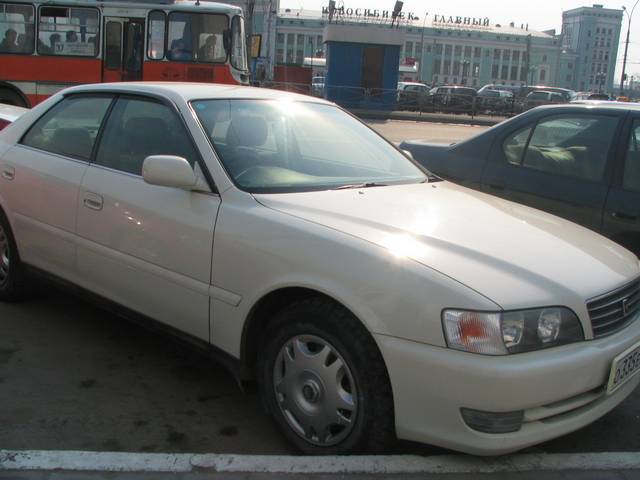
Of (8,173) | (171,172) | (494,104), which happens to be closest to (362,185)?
(171,172)

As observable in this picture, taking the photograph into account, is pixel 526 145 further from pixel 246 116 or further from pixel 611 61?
pixel 611 61

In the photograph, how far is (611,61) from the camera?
5030 inches

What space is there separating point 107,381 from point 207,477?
1274 mm

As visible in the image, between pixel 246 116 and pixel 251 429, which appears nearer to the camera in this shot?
pixel 251 429

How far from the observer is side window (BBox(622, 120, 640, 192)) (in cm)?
426

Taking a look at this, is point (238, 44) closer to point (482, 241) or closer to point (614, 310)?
point (482, 241)

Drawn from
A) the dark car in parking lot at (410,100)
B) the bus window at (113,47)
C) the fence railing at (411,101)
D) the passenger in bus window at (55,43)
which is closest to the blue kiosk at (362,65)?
the fence railing at (411,101)

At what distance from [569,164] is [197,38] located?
10.6 metres

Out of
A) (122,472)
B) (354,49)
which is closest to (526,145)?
(122,472)

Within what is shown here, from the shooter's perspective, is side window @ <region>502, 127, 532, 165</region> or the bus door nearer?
side window @ <region>502, 127, 532, 165</region>

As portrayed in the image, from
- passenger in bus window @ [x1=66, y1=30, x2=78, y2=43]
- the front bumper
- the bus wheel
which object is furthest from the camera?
the bus wheel

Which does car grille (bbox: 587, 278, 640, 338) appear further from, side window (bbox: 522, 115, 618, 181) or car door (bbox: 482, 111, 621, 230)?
side window (bbox: 522, 115, 618, 181)

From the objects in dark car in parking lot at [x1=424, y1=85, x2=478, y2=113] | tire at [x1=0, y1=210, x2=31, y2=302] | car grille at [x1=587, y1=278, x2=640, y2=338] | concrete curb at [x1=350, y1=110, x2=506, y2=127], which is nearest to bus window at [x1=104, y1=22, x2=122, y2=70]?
tire at [x1=0, y1=210, x2=31, y2=302]

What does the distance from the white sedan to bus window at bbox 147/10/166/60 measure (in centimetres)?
988
